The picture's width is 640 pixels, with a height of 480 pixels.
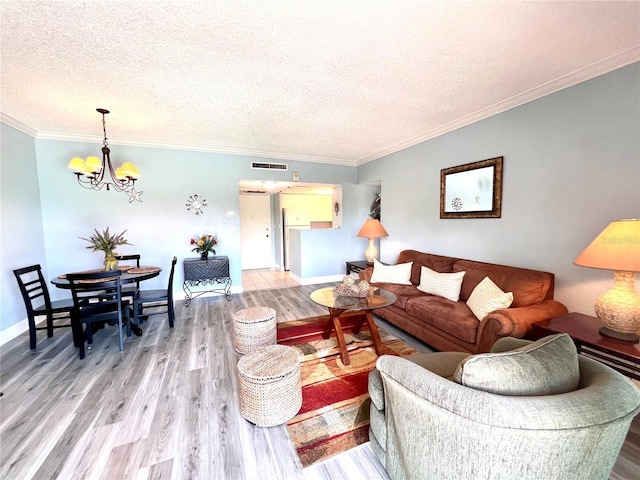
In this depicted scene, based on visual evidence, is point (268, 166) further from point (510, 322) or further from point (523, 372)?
point (523, 372)

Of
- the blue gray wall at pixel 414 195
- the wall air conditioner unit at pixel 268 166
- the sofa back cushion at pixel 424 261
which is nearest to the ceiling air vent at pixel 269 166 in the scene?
the wall air conditioner unit at pixel 268 166

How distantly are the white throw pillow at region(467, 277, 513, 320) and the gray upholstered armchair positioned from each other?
46.4 inches

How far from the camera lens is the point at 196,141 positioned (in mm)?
4152

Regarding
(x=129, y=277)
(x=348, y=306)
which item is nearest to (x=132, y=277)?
(x=129, y=277)

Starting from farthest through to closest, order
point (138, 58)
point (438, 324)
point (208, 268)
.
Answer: point (208, 268) → point (438, 324) → point (138, 58)

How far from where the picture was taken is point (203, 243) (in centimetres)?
446

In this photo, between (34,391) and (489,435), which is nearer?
(489,435)

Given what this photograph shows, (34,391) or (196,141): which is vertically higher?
(196,141)

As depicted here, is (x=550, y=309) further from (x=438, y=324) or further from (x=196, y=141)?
(x=196, y=141)

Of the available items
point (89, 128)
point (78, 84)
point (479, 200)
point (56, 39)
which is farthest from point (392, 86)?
point (89, 128)

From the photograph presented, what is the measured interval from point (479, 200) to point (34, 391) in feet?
15.4

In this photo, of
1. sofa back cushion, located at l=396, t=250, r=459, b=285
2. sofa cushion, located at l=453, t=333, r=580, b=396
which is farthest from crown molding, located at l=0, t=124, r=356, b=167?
sofa cushion, located at l=453, t=333, r=580, b=396

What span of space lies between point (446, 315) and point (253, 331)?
74.6 inches

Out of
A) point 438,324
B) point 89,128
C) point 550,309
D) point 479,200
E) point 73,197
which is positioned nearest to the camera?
point 550,309
